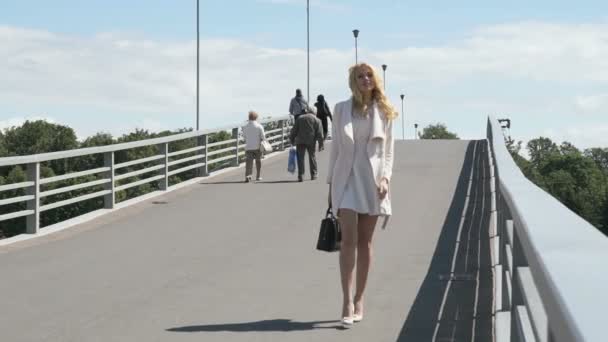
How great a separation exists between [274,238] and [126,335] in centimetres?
621

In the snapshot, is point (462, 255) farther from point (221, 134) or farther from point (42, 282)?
point (221, 134)

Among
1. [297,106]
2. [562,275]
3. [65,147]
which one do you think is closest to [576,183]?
[65,147]

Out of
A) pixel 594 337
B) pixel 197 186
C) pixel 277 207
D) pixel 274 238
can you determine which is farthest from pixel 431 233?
pixel 594 337

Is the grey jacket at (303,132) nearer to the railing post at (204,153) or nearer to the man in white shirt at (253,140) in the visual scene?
the man in white shirt at (253,140)

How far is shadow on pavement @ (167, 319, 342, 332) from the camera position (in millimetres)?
7700

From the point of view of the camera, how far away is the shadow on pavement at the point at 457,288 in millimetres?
7602

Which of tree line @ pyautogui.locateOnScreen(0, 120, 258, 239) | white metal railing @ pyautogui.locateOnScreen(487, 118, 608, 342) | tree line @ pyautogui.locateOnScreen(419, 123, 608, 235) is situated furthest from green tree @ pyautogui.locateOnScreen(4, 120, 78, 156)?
white metal railing @ pyautogui.locateOnScreen(487, 118, 608, 342)

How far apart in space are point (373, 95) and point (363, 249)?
3.65 feet

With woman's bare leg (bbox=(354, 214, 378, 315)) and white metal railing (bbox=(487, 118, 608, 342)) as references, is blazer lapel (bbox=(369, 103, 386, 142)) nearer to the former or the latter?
woman's bare leg (bbox=(354, 214, 378, 315))

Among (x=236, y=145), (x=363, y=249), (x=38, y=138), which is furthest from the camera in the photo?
(x=38, y=138)

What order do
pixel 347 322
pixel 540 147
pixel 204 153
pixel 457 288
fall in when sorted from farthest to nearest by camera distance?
pixel 540 147, pixel 204 153, pixel 457 288, pixel 347 322

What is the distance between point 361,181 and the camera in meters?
7.59

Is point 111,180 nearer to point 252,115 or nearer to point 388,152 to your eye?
Result: point 252,115

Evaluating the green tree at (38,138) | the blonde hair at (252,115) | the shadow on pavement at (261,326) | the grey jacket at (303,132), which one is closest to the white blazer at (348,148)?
the shadow on pavement at (261,326)
